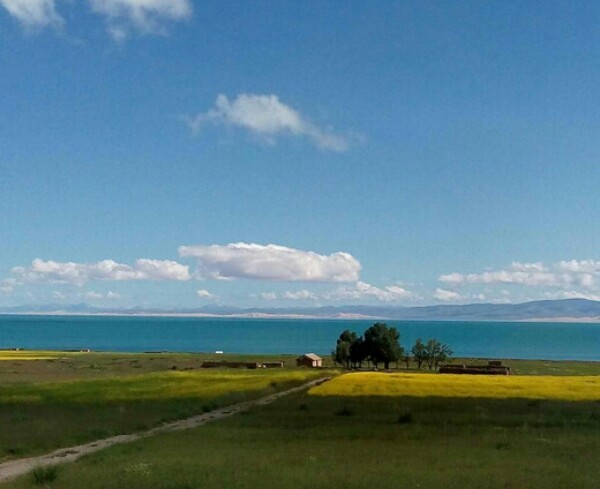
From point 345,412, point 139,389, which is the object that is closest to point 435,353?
point 139,389

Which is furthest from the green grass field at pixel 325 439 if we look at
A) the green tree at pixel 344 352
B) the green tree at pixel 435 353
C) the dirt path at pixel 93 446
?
the green tree at pixel 435 353

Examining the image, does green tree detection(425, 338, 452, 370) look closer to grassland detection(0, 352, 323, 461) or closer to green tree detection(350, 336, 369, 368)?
green tree detection(350, 336, 369, 368)

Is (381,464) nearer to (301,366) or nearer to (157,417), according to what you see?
(157,417)

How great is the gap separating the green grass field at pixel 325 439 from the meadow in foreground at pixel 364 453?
0.15 feet

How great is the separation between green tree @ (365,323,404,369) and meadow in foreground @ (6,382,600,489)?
241 ft

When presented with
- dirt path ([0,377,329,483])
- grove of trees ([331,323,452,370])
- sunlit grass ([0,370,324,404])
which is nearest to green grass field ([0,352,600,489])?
sunlit grass ([0,370,324,404])

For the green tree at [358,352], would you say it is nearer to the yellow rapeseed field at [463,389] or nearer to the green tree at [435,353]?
the green tree at [435,353]

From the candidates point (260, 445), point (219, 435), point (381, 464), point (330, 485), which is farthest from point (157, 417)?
point (330, 485)

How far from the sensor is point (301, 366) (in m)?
114

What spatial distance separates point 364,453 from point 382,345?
9100 centimetres

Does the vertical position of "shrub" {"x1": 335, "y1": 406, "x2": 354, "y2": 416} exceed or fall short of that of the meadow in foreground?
it exceeds it

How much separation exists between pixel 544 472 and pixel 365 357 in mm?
97100

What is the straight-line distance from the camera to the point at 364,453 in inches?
987

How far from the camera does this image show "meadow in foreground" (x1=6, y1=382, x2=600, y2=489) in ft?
64.2
